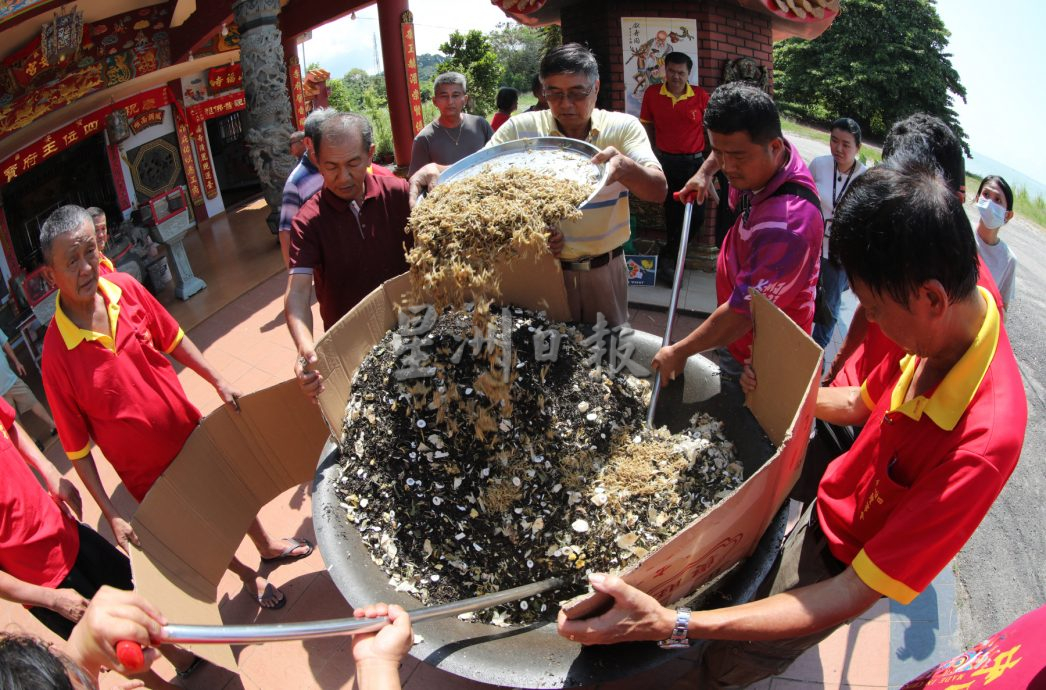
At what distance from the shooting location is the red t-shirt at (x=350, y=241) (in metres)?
2.71

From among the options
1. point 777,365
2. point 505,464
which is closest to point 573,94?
point 777,365

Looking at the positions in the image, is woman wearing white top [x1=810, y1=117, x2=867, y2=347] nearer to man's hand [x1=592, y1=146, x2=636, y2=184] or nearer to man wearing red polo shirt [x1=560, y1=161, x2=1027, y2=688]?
man's hand [x1=592, y1=146, x2=636, y2=184]

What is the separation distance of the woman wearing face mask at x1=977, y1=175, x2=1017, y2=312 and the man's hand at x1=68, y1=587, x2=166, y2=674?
3588 mm

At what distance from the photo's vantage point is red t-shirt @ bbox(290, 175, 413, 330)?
2713 millimetres

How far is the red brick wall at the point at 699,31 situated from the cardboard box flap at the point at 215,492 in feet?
14.8

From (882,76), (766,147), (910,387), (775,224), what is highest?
(766,147)

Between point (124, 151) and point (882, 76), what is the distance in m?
23.7

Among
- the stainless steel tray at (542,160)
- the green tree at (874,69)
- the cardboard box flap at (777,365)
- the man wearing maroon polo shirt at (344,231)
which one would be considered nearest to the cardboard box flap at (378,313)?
the man wearing maroon polo shirt at (344,231)

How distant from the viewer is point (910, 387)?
4.78ft

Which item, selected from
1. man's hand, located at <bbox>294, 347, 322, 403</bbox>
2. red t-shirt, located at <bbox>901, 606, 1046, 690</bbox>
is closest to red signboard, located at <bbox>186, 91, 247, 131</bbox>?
man's hand, located at <bbox>294, 347, 322, 403</bbox>

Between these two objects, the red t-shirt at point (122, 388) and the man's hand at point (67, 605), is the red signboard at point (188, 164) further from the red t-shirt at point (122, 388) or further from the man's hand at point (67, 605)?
the man's hand at point (67, 605)

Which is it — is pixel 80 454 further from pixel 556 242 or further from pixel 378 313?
pixel 556 242

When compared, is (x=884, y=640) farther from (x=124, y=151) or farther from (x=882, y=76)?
(x=882, y=76)

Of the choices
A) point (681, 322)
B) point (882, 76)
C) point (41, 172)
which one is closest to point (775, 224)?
point (681, 322)
